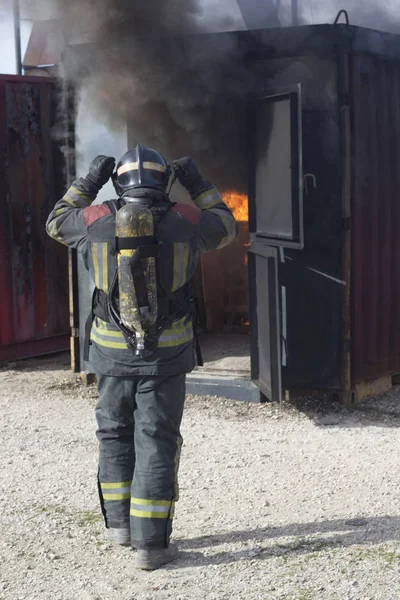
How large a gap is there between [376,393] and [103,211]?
3.98m

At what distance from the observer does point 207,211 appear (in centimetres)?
421

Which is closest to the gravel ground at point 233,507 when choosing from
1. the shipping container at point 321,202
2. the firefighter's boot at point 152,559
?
the firefighter's boot at point 152,559

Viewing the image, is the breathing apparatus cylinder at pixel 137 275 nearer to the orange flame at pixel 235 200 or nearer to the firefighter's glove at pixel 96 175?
the firefighter's glove at pixel 96 175

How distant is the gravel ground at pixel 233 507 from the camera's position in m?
3.85

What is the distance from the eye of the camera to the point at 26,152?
9.09m

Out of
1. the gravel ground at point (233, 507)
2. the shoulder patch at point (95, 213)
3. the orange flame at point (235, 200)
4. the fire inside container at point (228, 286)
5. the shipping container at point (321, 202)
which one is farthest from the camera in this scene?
the fire inside container at point (228, 286)

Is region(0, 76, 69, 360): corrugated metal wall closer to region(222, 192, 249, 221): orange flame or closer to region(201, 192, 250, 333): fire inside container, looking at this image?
region(201, 192, 250, 333): fire inside container

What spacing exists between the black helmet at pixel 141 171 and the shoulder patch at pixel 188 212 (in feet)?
0.44

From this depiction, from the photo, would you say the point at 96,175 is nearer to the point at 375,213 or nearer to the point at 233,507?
the point at 233,507

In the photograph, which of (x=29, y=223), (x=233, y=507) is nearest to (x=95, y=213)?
(x=233, y=507)

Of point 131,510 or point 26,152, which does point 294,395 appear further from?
point 26,152

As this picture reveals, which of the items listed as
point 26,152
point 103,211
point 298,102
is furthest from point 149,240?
point 26,152

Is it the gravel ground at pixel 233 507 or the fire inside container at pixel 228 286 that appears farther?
the fire inside container at pixel 228 286

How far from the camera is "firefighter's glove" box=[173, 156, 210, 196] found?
4211 mm
